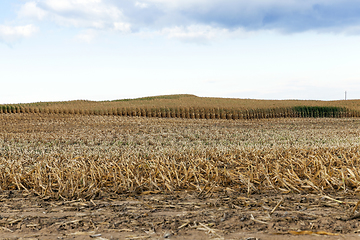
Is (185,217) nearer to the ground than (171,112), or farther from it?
nearer to the ground

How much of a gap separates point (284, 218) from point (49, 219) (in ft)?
8.66

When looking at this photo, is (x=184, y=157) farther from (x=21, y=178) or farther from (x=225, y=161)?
(x=21, y=178)

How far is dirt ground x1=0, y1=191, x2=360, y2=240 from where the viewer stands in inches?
119

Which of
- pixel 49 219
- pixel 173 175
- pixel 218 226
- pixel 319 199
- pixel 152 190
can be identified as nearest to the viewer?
pixel 218 226

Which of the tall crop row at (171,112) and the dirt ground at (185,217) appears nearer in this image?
the dirt ground at (185,217)

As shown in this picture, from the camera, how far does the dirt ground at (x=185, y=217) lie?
119 inches

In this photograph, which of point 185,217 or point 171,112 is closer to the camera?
point 185,217

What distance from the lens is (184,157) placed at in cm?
697

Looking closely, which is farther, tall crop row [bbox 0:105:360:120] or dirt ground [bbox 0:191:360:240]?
tall crop row [bbox 0:105:360:120]

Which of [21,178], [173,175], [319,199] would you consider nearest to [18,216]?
[21,178]

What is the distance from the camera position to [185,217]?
3.44 metres

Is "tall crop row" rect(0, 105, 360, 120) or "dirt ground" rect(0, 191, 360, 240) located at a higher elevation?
"tall crop row" rect(0, 105, 360, 120)

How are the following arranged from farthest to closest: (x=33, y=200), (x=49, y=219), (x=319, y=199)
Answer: (x=33, y=200)
(x=319, y=199)
(x=49, y=219)

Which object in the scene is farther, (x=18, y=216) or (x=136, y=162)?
(x=136, y=162)
